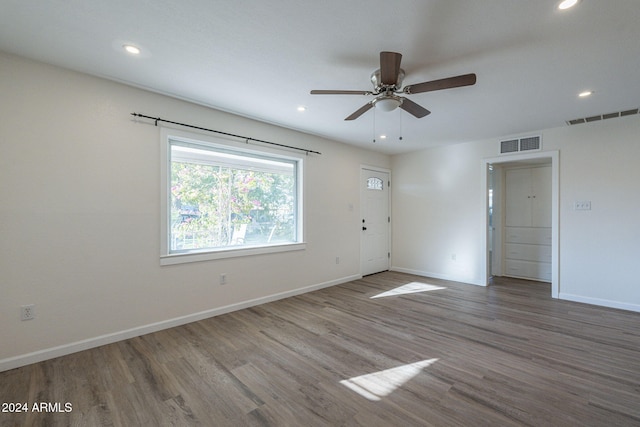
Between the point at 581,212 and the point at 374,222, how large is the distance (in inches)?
126

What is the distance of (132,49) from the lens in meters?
2.19

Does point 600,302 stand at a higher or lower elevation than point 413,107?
lower

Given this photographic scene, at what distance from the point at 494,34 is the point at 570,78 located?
129 centimetres

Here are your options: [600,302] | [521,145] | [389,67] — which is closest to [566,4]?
[389,67]

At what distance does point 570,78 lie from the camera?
8.45 ft

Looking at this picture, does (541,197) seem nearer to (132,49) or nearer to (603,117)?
(603,117)

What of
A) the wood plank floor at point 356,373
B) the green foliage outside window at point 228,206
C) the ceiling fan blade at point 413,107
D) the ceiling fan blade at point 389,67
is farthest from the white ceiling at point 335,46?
the wood plank floor at point 356,373

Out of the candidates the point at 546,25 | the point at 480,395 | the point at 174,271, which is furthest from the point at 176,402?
the point at 546,25

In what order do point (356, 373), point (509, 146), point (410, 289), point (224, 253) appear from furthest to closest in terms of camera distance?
point (410, 289)
point (509, 146)
point (224, 253)
point (356, 373)

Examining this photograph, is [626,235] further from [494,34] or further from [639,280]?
[494,34]

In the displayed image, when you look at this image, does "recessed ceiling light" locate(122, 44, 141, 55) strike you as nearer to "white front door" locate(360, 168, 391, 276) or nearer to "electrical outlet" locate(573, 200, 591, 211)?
"white front door" locate(360, 168, 391, 276)

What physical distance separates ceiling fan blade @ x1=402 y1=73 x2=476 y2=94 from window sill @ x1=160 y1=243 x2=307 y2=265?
273cm

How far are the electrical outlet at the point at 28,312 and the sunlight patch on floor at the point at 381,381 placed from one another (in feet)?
8.87

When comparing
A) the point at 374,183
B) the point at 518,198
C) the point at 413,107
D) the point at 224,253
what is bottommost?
the point at 224,253
